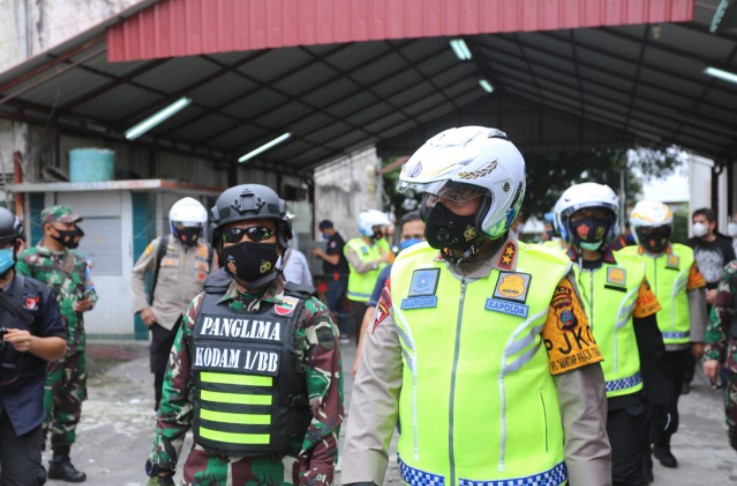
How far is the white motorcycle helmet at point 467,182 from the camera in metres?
2.27

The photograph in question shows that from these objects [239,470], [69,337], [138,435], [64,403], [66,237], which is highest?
[66,237]

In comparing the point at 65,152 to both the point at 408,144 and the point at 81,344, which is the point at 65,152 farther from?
the point at 408,144

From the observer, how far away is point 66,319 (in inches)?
227

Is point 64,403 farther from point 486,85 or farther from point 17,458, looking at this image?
point 486,85

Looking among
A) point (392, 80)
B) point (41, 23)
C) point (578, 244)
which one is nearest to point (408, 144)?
point (392, 80)

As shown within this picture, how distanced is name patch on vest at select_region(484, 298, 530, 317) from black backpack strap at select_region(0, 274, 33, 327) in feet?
8.81

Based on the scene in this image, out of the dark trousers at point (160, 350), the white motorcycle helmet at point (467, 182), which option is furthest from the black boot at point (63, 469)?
the white motorcycle helmet at point (467, 182)

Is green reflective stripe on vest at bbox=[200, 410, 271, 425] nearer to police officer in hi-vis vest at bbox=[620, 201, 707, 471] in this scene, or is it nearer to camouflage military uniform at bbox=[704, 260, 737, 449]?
camouflage military uniform at bbox=[704, 260, 737, 449]

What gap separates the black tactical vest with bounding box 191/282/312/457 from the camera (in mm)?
2863

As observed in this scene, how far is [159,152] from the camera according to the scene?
623 inches

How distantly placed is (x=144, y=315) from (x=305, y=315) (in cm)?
384

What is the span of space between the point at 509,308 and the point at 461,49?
1409cm

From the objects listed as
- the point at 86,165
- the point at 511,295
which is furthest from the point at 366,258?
the point at 511,295

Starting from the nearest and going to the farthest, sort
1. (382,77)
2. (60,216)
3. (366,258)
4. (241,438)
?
(241,438), (60,216), (366,258), (382,77)
